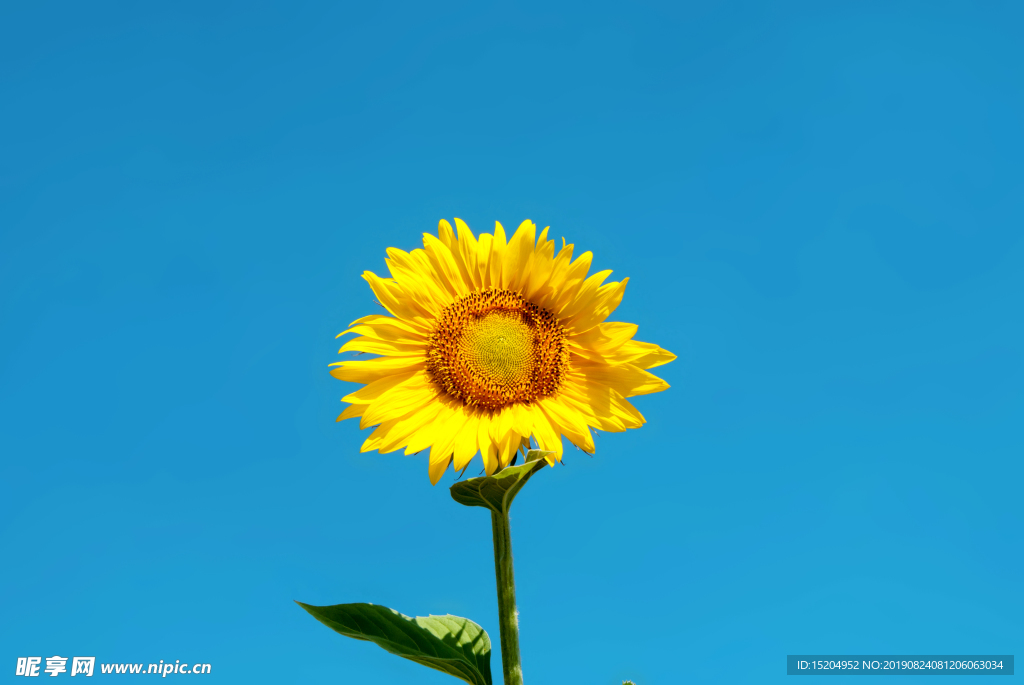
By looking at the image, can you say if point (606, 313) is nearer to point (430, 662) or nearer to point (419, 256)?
point (419, 256)

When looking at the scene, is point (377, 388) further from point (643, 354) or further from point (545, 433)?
point (643, 354)

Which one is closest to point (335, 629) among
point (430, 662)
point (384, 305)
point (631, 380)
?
point (430, 662)

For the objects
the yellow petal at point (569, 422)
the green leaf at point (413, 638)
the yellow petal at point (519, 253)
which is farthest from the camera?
the yellow petal at point (519, 253)

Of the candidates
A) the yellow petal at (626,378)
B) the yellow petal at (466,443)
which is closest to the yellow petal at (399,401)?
the yellow petal at (466,443)

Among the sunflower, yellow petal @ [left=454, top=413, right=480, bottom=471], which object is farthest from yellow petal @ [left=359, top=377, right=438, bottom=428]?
yellow petal @ [left=454, top=413, right=480, bottom=471]

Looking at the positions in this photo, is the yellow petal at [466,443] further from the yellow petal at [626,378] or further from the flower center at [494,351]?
the yellow petal at [626,378]

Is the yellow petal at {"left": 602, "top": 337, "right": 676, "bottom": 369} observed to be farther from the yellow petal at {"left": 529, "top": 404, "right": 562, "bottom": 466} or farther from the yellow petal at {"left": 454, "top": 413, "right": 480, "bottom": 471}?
the yellow petal at {"left": 454, "top": 413, "right": 480, "bottom": 471}
